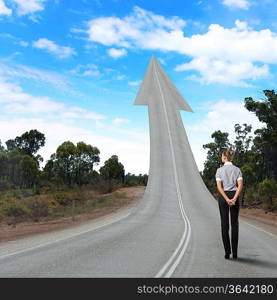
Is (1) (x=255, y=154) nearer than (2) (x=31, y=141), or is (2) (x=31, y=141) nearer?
(1) (x=255, y=154)

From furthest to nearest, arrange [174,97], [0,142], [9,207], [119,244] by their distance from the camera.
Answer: [0,142]
[174,97]
[9,207]
[119,244]

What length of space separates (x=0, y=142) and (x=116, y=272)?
107727 millimetres

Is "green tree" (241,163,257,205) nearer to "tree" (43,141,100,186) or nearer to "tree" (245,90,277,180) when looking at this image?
"tree" (245,90,277,180)

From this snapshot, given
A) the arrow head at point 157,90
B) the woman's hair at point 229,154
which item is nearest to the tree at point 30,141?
the arrow head at point 157,90

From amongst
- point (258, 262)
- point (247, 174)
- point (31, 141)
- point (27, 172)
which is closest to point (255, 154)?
point (247, 174)

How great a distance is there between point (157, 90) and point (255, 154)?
2163 cm

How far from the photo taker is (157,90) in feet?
199

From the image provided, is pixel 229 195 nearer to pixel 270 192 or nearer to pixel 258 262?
pixel 258 262

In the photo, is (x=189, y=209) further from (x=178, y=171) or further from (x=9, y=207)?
(x=178, y=171)

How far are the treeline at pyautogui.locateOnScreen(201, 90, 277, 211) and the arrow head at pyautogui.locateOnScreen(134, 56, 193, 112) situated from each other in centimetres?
935

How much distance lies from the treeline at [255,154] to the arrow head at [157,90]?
9351 millimetres

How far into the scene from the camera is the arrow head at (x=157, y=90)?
189ft
